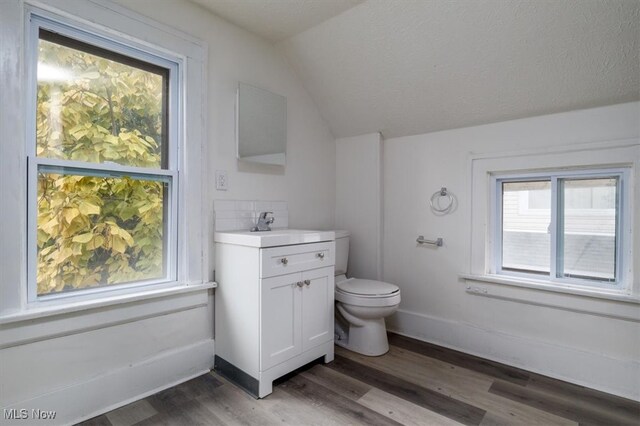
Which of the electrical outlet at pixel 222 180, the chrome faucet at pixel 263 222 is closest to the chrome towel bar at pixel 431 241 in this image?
the chrome faucet at pixel 263 222

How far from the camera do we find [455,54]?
1.95 m

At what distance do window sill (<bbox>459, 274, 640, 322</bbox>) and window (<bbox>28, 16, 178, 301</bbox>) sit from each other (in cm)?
209

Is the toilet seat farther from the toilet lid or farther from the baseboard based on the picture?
the baseboard

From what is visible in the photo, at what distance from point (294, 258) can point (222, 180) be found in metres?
0.72

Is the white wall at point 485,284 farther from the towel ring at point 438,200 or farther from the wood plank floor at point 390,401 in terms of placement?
the wood plank floor at point 390,401

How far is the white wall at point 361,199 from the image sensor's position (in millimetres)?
2705

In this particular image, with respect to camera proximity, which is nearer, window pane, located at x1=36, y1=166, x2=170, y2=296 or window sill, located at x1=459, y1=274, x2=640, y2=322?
window pane, located at x1=36, y1=166, x2=170, y2=296

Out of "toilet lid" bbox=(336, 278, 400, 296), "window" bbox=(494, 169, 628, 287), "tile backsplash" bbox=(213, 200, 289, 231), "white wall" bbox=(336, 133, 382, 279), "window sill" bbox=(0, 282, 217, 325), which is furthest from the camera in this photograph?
"white wall" bbox=(336, 133, 382, 279)

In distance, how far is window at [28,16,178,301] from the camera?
58.0 inches

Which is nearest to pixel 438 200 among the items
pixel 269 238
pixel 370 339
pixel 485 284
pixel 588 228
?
pixel 485 284

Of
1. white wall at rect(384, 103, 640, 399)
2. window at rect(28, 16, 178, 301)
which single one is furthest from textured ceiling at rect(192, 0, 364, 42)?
white wall at rect(384, 103, 640, 399)

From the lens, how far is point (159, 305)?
177cm

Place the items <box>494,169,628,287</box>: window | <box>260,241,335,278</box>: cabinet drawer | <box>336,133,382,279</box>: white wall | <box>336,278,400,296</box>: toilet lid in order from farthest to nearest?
1. <box>336,133,382,279</box>: white wall
2. <box>336,278,400,296</box>: toilet lid
3. <box>494,169,628,287</box>: window
4. <box>260,241,335,278</box>: cabinet drawer

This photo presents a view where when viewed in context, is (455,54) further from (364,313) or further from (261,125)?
(364,313)
